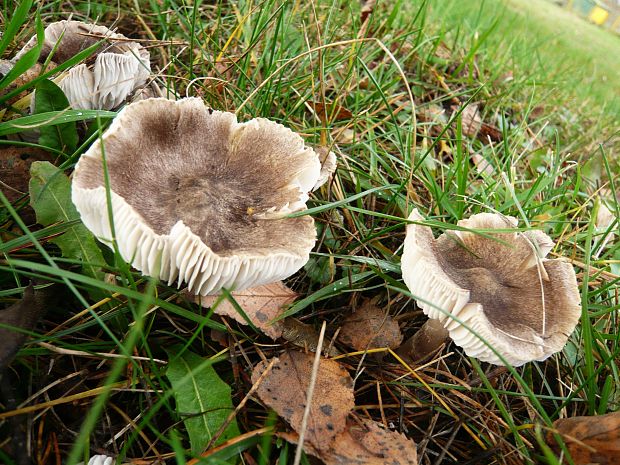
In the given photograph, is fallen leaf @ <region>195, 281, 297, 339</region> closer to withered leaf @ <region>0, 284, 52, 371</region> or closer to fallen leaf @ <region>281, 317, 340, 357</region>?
fallen leaf @ <region>281, 317, 340, 357</region>

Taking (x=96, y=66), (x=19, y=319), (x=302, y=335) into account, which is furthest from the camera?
(x=96, y=66)

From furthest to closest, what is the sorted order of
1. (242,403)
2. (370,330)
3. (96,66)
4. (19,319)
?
(96,66) → (370,330) → (242,403) → (19,319)

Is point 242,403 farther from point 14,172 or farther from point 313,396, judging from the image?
point 14,172

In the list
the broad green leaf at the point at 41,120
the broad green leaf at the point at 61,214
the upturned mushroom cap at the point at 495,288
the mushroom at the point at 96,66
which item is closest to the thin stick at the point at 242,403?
the upturned mushroom cap at the point at 495,288

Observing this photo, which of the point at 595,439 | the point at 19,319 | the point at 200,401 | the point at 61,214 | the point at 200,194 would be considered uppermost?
the point at 200,194

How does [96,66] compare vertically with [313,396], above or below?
above

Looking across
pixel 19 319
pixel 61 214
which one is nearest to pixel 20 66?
pixel 61 214

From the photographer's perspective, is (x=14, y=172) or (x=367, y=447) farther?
(x=14, y=172)
